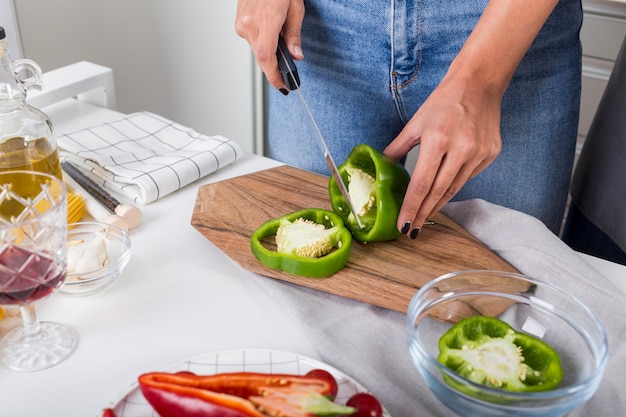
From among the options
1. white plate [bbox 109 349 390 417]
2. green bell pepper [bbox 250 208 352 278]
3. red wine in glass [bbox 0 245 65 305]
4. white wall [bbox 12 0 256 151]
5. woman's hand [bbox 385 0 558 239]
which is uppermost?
woman's hand [bbox 385 0 558 239]

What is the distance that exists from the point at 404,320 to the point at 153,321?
0.31 metres

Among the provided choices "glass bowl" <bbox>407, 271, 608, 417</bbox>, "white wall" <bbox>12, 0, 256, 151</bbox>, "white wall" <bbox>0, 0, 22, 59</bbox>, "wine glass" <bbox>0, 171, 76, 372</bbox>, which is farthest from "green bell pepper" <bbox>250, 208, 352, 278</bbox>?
"white wall" <bbox>12, 0, 256, 151</bbox>

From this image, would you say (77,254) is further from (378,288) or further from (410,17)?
(410,17)

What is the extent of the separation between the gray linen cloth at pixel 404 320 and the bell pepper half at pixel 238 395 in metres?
0.14

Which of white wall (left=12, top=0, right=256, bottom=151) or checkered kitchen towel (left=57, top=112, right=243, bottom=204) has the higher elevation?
checkered kitchen towel (left=57, top=112, right=243, bottom=204)

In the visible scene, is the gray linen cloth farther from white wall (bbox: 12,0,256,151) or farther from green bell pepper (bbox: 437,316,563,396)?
white wall (bbox: 12,0,256,151)

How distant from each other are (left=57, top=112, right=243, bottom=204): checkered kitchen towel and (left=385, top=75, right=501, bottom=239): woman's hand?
36 centimetres

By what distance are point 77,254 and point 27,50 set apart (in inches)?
58.0

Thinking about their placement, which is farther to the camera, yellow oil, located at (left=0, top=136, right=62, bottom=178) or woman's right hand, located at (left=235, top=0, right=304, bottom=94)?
woman's right hand, located at (left=235, top=0, right=304, bottom=94)

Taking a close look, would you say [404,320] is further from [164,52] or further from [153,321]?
Answer: [164,52]

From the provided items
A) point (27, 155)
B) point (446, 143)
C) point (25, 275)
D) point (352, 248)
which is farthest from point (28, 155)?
point (446, 143)

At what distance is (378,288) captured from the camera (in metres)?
0.90

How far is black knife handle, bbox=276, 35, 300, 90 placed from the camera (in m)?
1.07

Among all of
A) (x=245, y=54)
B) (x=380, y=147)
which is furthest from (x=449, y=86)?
(x=245, y=54)
